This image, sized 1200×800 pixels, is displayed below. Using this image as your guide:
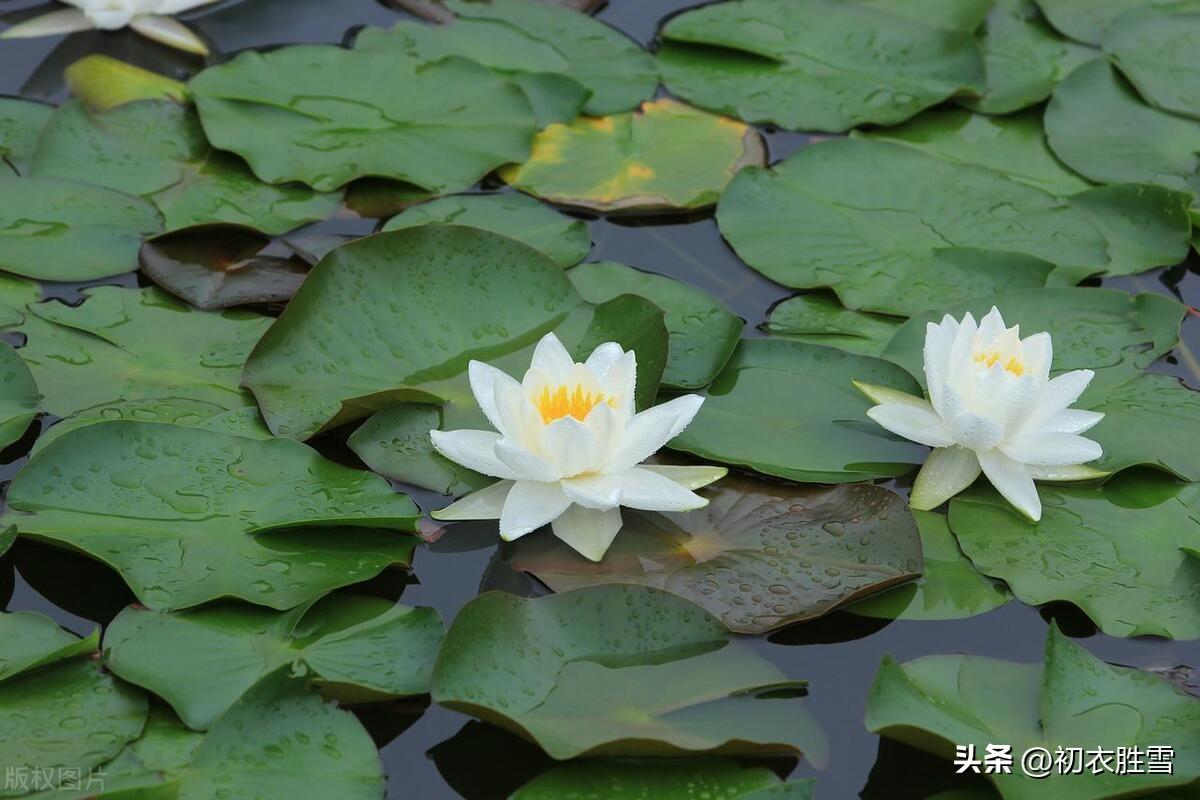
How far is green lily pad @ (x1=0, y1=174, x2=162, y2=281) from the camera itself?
2.63 m

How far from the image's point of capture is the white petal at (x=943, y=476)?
2.19 m

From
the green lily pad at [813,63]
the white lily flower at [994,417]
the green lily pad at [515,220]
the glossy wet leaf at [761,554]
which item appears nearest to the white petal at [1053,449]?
the white lily flower at [994,417]

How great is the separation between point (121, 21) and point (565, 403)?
79.6 inches

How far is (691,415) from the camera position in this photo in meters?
2.12

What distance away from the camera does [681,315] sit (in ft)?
8.29

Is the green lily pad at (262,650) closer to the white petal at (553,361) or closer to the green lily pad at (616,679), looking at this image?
the green lily pad at (616,679)

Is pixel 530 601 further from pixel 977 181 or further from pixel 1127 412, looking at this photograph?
pixel 977 181

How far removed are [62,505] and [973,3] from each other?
8.90 ft

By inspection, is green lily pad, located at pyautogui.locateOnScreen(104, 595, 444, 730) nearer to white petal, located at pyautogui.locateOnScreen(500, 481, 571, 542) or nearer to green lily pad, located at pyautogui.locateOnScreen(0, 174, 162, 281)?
white petal, located at pyautogui.locateOnScreen(500, 481, 571, 542)

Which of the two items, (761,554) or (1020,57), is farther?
(1020,57)

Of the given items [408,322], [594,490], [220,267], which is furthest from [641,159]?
[594,490]

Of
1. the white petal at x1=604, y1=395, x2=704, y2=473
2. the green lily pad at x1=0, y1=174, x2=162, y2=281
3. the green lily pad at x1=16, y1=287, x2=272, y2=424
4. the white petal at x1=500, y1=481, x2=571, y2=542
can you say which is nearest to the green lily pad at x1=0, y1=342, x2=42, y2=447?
the green lily pad at x1=16, y1=287, x2=272, y2=424

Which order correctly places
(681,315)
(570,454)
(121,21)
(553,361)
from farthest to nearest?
(121,21) < (681,315) < (553,361) < (570,454)

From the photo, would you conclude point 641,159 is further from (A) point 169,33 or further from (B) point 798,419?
(A) point 169,33
